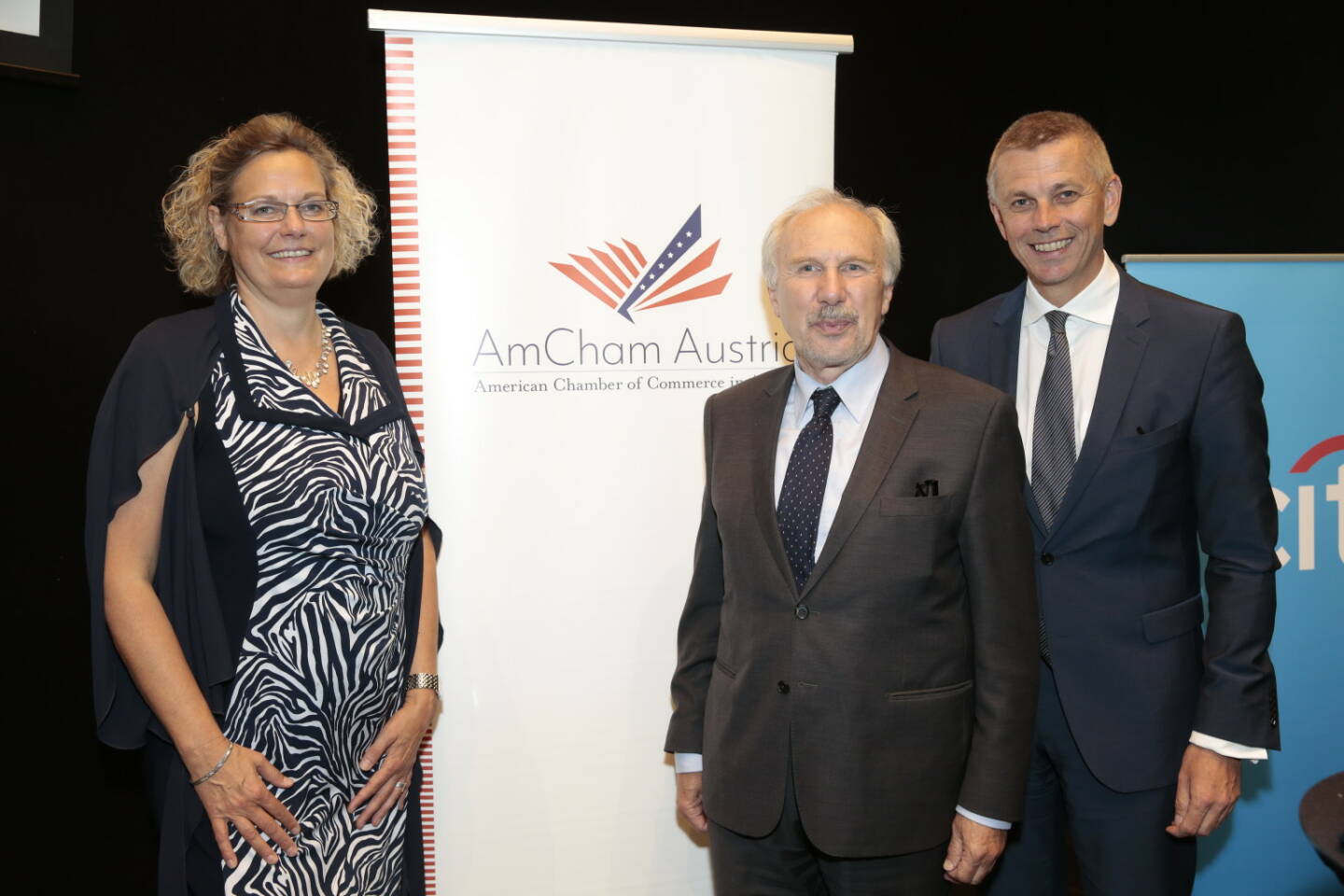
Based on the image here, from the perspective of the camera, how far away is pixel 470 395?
260 centimetres

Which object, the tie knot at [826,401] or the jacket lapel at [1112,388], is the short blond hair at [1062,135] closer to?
the jacket lapel at [1112,388]

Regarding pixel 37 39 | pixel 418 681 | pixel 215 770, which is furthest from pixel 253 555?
pixel 37 39

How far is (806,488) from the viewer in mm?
1912

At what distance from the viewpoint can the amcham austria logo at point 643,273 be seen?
2.64 m

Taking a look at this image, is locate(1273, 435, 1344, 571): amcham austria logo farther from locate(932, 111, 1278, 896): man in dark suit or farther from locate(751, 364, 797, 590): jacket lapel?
locate(751, 364, 797, 590): jacket lapel

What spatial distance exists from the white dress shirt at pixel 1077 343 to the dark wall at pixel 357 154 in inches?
35.7

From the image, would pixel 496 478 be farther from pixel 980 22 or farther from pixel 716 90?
pixel 980 22

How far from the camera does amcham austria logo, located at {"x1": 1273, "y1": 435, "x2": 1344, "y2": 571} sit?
10.8ft

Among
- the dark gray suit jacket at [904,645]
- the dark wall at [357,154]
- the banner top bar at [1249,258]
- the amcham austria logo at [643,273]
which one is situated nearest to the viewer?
the dark gray suit jacket at [904,645]

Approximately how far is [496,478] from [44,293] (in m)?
1.40

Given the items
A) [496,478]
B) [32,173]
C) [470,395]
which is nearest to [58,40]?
[32,173]

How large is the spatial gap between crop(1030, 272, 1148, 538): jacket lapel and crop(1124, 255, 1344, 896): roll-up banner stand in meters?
1.39

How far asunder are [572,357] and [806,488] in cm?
94

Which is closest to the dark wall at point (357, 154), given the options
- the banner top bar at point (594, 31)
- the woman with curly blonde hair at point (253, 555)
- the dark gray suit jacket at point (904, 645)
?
the banner top bar at point (594, 31)
